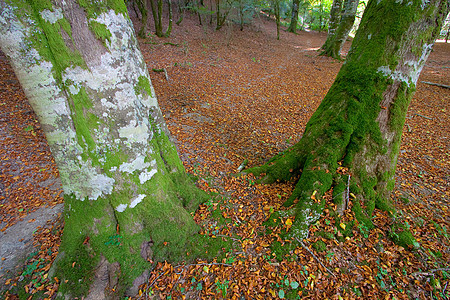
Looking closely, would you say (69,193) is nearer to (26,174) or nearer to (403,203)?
(26,174)

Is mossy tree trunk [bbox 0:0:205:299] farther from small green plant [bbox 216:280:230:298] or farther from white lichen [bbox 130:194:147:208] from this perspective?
small green plant [bbox 216:280:230:298]

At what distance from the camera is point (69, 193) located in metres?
2.12

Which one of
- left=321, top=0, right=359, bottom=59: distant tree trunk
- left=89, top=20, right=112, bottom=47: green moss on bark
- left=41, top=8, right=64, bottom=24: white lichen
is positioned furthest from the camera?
left=321, top=0, right=359, bottom=59: distant tree trunk

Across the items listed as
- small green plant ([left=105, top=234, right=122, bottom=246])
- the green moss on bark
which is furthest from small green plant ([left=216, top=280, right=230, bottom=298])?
the green moss on bark

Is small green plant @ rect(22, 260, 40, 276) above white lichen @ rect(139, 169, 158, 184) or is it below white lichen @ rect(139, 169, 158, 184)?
below

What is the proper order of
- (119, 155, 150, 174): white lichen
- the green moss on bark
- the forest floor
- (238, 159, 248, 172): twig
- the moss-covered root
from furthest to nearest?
(238, 159, 248, 172): twig < the moss-covered root < the forest floor < (119, 155, 150, 174): white lichen < the green moss on bark


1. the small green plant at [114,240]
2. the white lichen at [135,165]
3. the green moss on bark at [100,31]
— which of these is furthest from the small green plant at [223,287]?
the green moss on bark at [100,31]

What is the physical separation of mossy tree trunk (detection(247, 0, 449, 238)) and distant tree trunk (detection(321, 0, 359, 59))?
1167cm

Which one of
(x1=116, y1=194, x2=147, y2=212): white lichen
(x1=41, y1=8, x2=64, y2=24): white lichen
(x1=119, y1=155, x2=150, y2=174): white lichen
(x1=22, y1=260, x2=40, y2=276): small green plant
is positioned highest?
(x1=41, y1=8, x2=64, y2=24): white lichen

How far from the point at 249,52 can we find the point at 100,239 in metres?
15.3

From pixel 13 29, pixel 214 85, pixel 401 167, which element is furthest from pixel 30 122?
pixel 401 167

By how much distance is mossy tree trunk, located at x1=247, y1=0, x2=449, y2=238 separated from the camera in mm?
2535

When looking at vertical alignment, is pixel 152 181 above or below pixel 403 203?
Answer: above

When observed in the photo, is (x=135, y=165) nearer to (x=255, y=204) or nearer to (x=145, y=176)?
(x=145, y=176)
